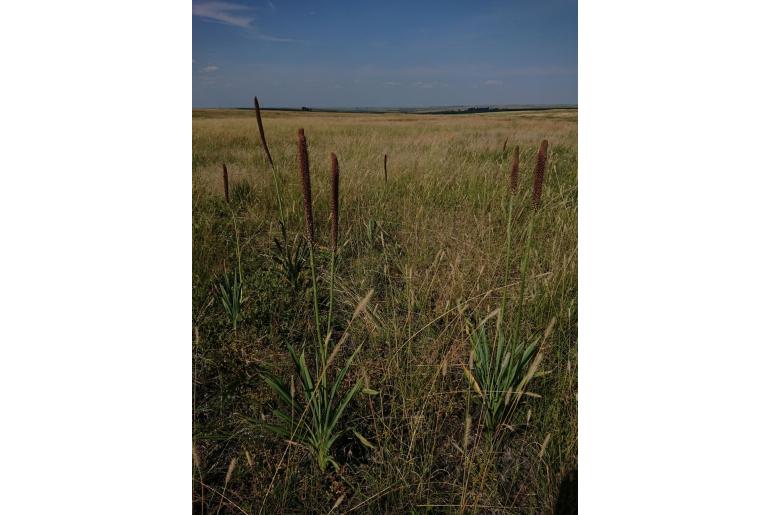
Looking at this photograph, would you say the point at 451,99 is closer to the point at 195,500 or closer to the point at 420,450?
the point at 420,450

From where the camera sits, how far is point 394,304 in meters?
2.01

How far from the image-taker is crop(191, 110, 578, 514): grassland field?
5.82ft

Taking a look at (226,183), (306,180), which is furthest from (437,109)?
(226,183)

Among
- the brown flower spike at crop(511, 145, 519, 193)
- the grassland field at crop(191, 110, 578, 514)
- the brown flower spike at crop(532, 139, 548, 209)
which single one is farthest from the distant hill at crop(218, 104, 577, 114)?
the brown flower spike at crop(532, 139, 548, 209)

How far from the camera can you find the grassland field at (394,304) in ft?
5.82

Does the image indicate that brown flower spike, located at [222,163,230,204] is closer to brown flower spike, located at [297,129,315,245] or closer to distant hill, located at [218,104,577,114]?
distant hill, located at [218,104,577,114]

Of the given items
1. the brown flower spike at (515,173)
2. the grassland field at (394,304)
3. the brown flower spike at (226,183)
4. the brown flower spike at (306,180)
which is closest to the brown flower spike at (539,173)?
the brown flower spike at (515,173)

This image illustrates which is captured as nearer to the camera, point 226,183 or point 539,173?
point 539,173

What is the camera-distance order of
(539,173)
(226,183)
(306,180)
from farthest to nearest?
(226,183)
(539,173)
(306,180)

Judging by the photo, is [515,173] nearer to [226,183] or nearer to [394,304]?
[394,304]

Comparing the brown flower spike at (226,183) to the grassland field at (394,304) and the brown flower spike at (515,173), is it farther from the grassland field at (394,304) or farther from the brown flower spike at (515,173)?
the brown flower spike at (515,173)
